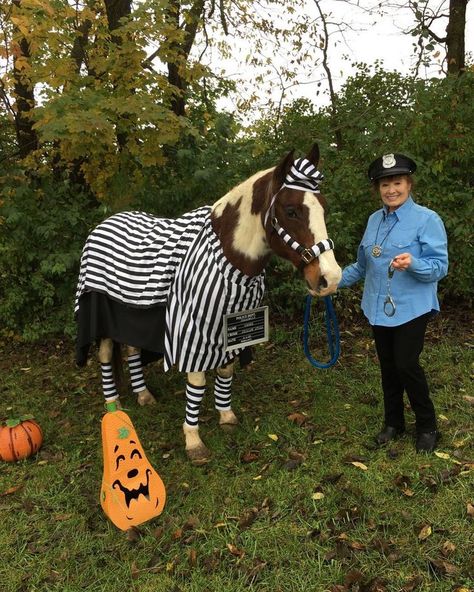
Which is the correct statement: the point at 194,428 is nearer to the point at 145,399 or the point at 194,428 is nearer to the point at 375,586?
the point at 145,399

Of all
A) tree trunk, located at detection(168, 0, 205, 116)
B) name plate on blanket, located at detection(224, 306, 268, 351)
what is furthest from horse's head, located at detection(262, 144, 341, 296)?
tree trunk, located at detection(168, 0, 205, 116)

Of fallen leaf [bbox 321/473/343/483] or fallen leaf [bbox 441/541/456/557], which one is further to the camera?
fallen leaf [bbox 321/473/343/483]

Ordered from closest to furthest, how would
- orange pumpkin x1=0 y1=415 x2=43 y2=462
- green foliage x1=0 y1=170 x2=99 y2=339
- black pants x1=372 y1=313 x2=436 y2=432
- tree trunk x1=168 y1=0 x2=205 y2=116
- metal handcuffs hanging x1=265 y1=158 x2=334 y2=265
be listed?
metal handcuffs hanging x1=265 y1=158 x2=334 y2=265, black pants x1=372 y1=313 x2=436 y2=432, orange pumpkin x1=0 y1=415 x2=43 y2=462, tree trunk x1=168 y1=0 x2=205 y2=116, green foliage x1=0 y1=170 x2=99 y2=339

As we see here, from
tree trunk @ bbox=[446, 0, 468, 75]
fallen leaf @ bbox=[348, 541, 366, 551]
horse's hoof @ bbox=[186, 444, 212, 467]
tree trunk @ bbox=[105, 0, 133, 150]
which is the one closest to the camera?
fallen leaf @ bbox=[348, 541, 366, 551]

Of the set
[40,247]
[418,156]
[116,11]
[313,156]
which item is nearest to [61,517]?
[313,156]

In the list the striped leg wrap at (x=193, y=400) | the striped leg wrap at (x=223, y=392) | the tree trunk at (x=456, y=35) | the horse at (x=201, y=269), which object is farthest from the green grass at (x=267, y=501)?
the tree trunk at (x=456, y=35)

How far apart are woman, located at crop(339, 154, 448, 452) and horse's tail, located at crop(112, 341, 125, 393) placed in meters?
2.24

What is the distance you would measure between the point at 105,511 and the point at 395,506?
1.85m

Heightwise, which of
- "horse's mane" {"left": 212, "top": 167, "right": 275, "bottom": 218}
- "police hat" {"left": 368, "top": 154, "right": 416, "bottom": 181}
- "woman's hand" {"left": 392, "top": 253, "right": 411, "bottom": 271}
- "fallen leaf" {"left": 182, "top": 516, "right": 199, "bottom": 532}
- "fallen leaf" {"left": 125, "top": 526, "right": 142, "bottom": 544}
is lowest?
"fallen leaf" {"left": 125, "top": 526, "right": 142, "bottom": 544}

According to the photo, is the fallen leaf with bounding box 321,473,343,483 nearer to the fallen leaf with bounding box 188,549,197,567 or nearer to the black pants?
the black pants

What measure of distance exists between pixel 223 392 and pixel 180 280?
118 cm

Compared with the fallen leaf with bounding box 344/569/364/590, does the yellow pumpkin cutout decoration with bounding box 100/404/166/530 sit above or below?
above

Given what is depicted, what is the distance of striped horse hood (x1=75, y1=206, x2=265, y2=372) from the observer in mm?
3369

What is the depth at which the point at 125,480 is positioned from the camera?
10.4 feet
